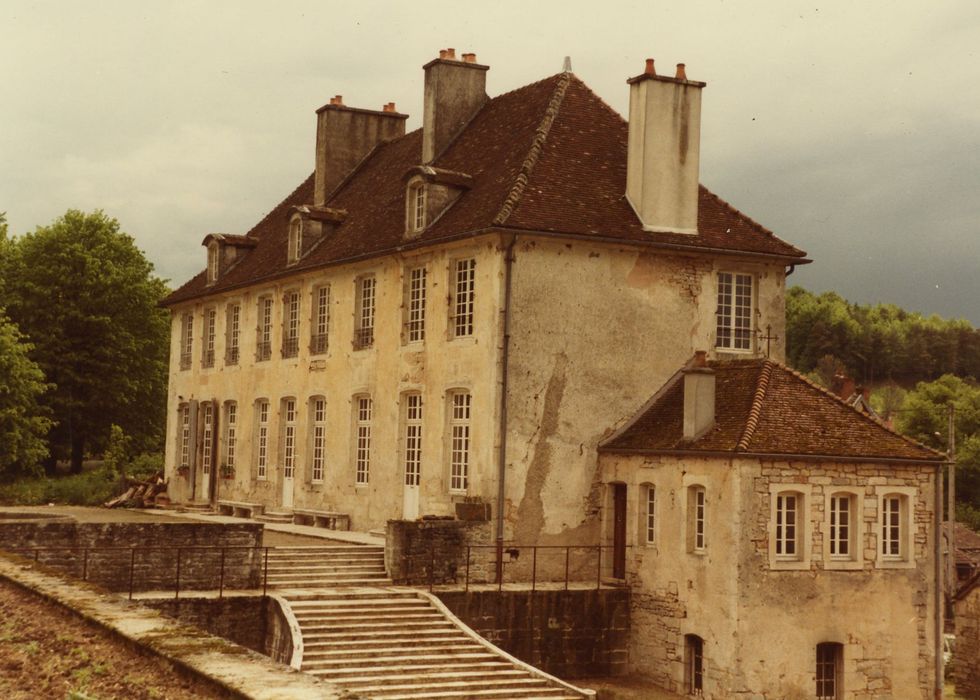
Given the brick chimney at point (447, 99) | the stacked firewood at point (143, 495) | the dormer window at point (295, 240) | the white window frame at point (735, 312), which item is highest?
the brick chimney at point (447, 99)

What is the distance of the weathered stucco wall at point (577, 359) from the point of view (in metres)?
23.9

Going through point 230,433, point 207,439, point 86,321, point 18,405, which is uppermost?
point 86,321

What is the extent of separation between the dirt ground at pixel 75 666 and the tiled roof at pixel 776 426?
1152 centimetres

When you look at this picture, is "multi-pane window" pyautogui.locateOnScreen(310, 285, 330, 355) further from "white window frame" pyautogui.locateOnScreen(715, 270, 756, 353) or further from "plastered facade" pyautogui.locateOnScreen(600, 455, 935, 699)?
"plastered facade" pyautogui.locateOnScreen(600, 455, 935, 699)

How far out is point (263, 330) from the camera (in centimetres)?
3359

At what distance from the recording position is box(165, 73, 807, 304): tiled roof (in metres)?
24.2

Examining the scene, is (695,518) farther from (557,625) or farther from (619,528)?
(557,625)

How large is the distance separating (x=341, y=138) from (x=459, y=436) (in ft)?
41.7

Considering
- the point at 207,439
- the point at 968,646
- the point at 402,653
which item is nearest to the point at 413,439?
the point at 402,653

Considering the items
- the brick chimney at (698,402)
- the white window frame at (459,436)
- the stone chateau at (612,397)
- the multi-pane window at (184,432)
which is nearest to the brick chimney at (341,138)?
the stone chateau at (612,397)

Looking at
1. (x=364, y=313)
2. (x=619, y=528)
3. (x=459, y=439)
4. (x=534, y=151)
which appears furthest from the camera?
(x=364, y=313)

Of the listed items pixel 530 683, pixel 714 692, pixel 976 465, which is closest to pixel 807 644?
pixel 714 692

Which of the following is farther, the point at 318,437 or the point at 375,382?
the point at 318,437

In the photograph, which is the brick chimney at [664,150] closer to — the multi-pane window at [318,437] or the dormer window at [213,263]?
the multi-pane window at [318,437]
